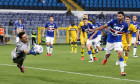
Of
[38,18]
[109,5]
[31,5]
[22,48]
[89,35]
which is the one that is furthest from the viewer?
[109,5]

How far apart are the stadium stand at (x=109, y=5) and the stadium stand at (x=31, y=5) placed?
112 inches

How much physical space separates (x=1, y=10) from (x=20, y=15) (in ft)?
9.95

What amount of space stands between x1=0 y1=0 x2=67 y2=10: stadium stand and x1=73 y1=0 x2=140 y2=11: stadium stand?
2856mm

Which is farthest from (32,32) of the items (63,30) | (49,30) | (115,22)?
(115,22)

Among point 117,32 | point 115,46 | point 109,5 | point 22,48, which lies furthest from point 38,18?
point 22,48

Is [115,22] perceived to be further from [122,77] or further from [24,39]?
[24,39]

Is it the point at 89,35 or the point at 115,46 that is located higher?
the point at 115,46

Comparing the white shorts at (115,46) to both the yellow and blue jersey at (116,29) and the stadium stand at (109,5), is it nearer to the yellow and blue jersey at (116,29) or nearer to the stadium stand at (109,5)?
the yellow and blue jersey at (116,29)

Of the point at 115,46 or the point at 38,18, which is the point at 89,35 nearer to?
the point at 115,46

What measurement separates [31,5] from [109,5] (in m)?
10.2

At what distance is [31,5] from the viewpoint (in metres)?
45.8

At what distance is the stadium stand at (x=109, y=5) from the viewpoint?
46688 mm

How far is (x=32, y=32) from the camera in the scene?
3766 centimetres

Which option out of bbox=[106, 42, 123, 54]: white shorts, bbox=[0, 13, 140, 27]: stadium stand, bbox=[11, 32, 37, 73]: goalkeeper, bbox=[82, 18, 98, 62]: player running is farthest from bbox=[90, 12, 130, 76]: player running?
bbox=[0, 13, 140, 27]: stadium stand
